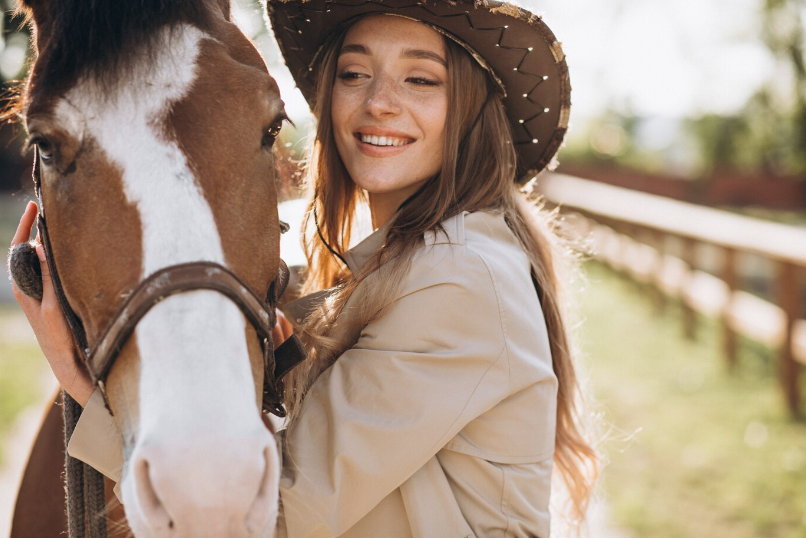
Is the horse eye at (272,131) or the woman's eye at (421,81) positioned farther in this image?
the woman's eye at (421,81)

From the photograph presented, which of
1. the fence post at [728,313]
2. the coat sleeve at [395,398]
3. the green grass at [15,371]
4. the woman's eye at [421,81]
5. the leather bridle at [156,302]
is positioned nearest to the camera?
the leather bridle at [156,302]

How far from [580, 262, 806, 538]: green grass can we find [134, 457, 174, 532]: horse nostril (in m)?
1.82

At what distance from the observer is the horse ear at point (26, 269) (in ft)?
5.46

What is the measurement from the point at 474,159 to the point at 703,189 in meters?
20.0

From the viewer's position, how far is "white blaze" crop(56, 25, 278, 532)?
1.21 meters

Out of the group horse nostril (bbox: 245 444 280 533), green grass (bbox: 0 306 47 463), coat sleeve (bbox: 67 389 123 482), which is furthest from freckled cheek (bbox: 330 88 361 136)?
green grass (bbox: 0 306 47 463)

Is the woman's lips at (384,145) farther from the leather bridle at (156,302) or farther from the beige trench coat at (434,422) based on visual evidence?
the leather bridle at (156,302)

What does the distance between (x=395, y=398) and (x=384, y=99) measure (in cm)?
91

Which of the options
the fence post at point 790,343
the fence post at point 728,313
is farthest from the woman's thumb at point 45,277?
the fence post at point 728,313

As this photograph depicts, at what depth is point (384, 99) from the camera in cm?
208

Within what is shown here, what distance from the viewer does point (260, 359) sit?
147cm

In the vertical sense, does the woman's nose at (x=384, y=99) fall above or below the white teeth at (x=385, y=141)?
above

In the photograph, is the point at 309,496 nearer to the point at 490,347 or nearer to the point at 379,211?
the point at 490,347

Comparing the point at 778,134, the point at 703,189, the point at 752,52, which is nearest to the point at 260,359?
the point at 703,189
